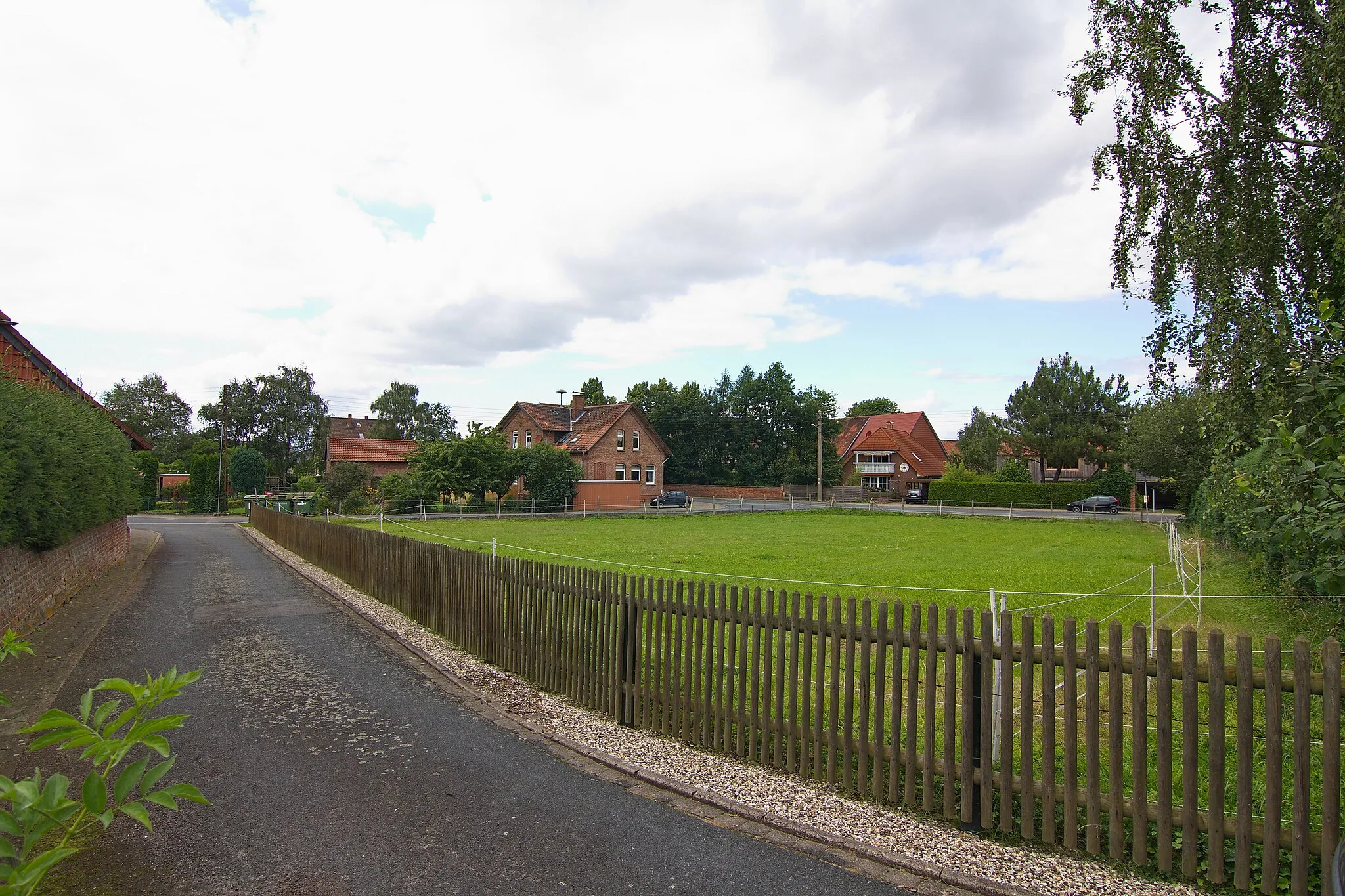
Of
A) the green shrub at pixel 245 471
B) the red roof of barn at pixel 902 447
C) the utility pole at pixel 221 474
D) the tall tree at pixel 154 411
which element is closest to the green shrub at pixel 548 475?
the utility pole at pixel 221 474

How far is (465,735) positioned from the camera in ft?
20.9

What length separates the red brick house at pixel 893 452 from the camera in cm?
7431

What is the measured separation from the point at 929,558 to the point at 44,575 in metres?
18.4

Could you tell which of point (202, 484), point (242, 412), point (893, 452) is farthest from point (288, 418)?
point (893, 452)

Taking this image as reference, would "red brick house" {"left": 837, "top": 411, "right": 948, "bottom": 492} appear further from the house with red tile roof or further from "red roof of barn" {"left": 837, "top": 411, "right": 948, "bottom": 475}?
the house with red tile roof

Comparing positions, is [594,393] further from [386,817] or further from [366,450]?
[386,817]

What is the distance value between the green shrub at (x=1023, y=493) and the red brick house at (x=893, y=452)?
46.6 ft

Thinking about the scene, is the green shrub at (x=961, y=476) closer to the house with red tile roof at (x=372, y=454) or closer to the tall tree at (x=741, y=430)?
the tall tree at (x=741, y=430)

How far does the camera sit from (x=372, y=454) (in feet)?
229

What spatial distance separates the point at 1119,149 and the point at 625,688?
10.9 meters

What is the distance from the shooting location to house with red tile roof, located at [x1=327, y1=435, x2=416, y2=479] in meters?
68.2

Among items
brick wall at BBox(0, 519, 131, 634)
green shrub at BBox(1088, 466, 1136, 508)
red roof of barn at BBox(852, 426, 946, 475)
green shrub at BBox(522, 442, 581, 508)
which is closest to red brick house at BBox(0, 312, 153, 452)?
brick wall at BBox(0, 519, 131, 634)

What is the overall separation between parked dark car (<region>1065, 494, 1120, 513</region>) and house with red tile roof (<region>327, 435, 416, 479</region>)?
172ft

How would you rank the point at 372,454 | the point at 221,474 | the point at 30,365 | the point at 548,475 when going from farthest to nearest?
the point at 372,454, the point at 221,474, the point at 548,475, the point at 30,365
